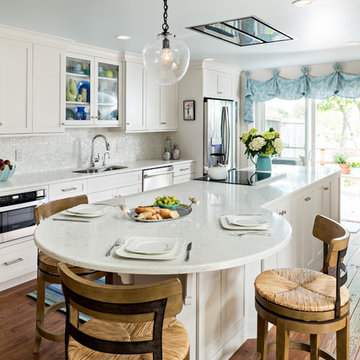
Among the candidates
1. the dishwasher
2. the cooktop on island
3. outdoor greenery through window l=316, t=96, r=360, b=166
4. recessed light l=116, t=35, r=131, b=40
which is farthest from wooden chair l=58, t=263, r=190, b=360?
outdoor greenery through window l=316, t=96, r=360, b=166

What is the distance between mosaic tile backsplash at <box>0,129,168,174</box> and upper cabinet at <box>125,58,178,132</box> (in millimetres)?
327

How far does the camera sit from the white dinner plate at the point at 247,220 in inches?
78.6

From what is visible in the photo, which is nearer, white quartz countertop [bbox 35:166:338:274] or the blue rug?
white quartz countertop [bbox 35:166:338:274]

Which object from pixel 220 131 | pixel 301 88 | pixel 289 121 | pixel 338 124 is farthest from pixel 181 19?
pixel 338 124

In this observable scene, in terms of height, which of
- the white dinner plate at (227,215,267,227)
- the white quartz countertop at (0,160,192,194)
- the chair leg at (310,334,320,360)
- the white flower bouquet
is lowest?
the chair leg at (310,334,320,360)

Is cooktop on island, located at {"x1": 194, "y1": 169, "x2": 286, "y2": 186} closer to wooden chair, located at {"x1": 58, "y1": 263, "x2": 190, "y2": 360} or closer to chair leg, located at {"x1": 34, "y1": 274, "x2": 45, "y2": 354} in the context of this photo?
chair leg, located at {"x1": 34, "y1": 274, "x2": 45, "y2": 354}

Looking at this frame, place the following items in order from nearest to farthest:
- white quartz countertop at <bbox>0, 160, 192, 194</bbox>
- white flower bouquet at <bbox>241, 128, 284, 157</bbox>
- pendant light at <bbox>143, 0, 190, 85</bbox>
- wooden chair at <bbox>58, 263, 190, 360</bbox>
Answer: wooden chair at <bbox>58, 263, 190, 360</bbox>, pendant light at <bbox>143, 0, 190, 85</bbox>, white quartz countertop at <bbox>0, 160, 192, 194</bbox>, white flower bouquet at <bbox>241, 128, 284, 157</bbox>

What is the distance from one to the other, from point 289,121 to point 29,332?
17.0ft

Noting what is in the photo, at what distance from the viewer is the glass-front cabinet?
445cm

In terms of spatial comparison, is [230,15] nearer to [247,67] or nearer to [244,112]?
[247,67]

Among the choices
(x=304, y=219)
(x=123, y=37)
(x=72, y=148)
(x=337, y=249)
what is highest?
(x=123, y=37)

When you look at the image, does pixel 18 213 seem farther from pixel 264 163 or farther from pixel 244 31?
pixel 244 31

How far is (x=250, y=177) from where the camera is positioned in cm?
367

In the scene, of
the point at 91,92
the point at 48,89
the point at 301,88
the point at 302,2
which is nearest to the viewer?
the point at 302,2
